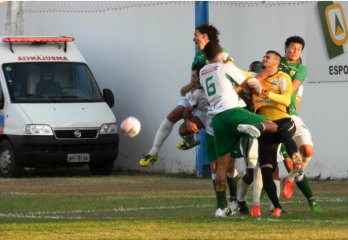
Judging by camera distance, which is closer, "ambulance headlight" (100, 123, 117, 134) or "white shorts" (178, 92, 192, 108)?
"white shorts" (178, 92, 192, 108)

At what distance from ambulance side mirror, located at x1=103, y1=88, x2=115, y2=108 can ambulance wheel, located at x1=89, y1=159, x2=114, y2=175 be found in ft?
3.78

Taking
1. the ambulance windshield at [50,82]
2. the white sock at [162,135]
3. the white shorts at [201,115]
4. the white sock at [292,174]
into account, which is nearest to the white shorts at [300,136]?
the white sock at [292,174]

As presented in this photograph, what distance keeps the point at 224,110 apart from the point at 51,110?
9.56 meters

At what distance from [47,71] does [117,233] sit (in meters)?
11.8

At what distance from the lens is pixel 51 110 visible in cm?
2242

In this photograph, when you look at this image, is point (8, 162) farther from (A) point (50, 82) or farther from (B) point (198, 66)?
(B) point (198, 66)

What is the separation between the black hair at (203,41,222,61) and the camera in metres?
13.4

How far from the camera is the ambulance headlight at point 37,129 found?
2192 centimetres

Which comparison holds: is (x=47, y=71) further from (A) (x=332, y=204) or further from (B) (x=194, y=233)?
(B) (x=194, y=233)

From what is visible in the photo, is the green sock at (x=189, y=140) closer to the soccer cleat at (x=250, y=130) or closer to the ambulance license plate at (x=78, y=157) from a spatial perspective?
the soccer cleat at (x=250, y=130)

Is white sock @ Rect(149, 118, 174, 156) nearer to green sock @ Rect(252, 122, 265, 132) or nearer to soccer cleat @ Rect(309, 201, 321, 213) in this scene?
soccer cleat @ Rect(309, 201, 321, 213)

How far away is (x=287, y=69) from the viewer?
14539 mm

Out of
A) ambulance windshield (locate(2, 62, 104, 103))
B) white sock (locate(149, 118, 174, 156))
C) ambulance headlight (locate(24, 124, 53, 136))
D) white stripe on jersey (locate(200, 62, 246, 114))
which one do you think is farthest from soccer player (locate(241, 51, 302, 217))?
ambulance windshield (locate(2, 62, 104, 103))

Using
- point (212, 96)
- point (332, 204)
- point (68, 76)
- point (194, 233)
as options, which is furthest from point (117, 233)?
point (68, 76)
